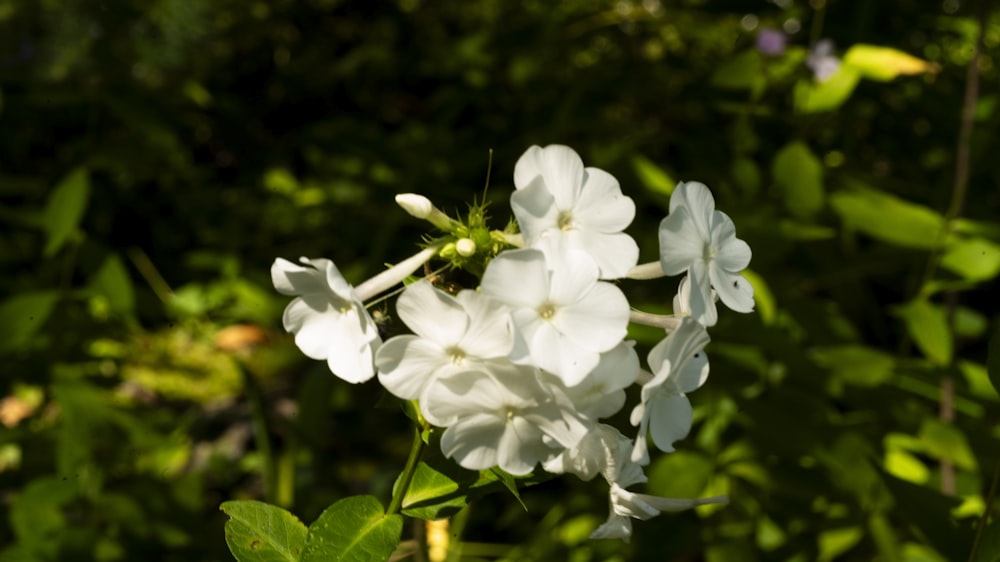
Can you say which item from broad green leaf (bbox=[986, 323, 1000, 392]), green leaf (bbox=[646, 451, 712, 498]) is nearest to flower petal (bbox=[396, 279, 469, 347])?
broad green leaf (bbox=[986, 323, 1000, 392])

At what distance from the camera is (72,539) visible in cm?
194

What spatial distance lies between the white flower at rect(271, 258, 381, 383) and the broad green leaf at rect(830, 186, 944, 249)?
4.47ft

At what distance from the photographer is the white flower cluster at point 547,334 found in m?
0.90

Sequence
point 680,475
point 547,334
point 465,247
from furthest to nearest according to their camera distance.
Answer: point 680,475 < point 465,247 < point 547,334

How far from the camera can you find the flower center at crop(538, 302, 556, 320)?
0.91 metres

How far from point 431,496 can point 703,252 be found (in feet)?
1.43

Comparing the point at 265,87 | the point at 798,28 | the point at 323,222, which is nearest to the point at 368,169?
the point at 323,222

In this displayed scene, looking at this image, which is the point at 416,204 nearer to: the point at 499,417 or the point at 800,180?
the point at 499,417

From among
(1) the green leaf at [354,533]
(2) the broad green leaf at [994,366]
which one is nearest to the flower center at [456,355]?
(1) the green leaf at [354,533]

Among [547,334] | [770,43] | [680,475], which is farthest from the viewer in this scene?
[770,43]

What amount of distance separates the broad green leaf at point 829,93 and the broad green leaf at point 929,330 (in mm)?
492

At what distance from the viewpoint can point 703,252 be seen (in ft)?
3.36

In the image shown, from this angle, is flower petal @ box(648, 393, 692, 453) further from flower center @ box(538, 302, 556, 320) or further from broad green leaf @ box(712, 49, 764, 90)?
broad green leaf @ box(712, 49, 764, 90)

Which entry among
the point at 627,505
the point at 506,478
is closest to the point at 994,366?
the point at 627,505
